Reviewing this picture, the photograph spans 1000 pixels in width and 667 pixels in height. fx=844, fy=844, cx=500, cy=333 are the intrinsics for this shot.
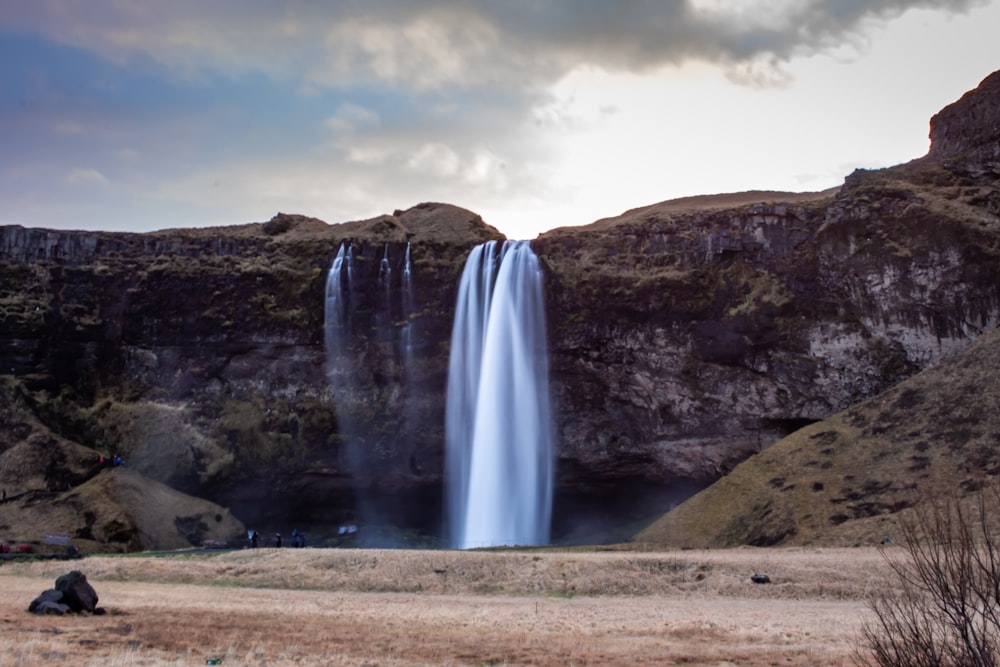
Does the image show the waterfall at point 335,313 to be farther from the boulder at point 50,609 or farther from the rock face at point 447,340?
the boulder at point 50,609

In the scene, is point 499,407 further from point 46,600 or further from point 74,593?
point 46,600

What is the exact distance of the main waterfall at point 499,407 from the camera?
201ft

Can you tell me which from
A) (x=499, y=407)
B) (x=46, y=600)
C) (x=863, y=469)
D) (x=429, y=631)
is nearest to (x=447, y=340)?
(x=499, y=407)

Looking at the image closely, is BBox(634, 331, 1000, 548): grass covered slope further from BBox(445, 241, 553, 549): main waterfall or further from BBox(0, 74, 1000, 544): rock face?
BBox(445, 241, 553, 549): main waterfall

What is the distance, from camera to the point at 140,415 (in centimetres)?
6831

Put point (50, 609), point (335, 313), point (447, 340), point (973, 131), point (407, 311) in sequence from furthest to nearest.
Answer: point (335, 313)
point (407, 311)
point (973, 131)
point (447, 340)
point (50, 609)

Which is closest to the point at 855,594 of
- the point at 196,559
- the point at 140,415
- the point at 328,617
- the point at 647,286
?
the point at 328,617

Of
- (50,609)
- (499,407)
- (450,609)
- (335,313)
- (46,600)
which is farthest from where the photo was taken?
(335,313)

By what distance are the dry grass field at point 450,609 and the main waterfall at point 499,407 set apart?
2280cm

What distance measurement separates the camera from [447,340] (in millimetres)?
67438

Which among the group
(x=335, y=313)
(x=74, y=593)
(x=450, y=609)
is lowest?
(x=450, y=609)

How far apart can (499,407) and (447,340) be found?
748 cm

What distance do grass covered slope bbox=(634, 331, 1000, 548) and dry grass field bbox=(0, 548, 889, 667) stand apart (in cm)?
594

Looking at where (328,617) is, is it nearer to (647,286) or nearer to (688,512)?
(688,512)
